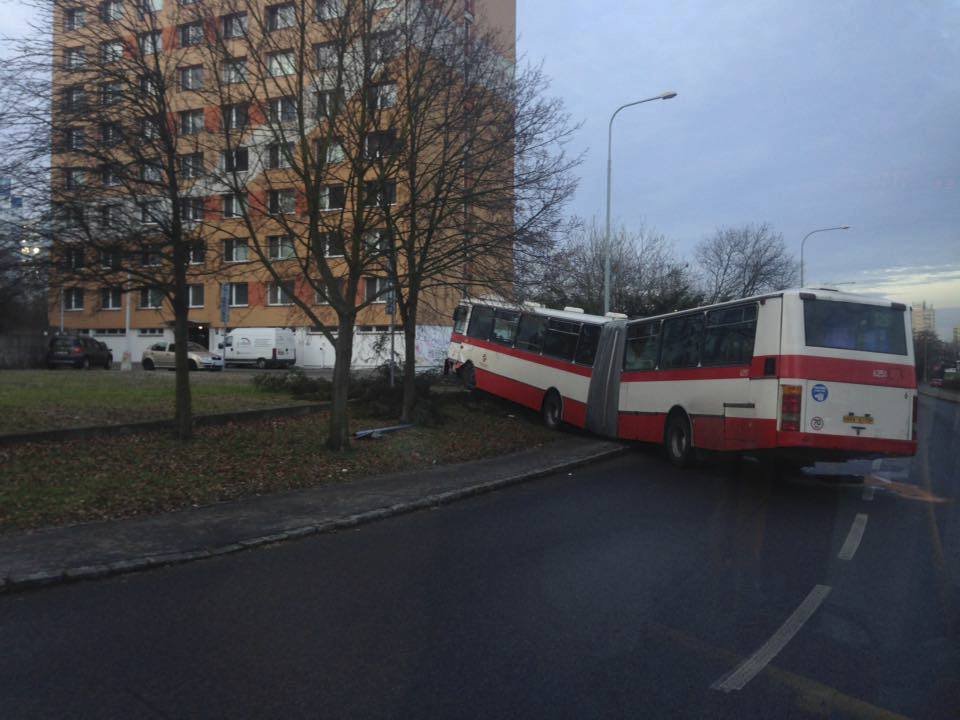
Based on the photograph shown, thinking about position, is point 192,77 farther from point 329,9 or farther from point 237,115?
point 329,9

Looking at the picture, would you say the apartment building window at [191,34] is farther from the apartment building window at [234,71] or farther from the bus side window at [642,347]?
the bus side window at [642,347]

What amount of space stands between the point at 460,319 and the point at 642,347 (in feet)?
28.1

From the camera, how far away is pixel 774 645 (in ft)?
16.1

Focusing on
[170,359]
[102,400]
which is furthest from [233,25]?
[170,359]

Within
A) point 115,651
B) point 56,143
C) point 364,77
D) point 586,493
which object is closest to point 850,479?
point 586,493

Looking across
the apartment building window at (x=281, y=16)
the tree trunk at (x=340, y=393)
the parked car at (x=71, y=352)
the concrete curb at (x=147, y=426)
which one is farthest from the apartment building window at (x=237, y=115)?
the parked car at (x=71, y=352)

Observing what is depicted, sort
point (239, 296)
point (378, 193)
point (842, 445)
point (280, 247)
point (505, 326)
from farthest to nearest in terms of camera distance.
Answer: point (239, 296) < point (505, 326) < point (280, 247) < point (378, 193) < point (842, 445)

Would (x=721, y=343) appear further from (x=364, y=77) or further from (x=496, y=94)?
(x=364, y=77)

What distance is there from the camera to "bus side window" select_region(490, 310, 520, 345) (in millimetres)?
20828

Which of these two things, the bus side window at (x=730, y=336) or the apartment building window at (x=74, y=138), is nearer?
the apartment building window at (x=74, y=138)

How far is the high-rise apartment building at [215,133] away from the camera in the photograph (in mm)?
10953

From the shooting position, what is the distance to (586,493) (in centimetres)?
1121

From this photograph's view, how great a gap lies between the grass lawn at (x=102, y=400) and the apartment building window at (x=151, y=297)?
2.06 meters

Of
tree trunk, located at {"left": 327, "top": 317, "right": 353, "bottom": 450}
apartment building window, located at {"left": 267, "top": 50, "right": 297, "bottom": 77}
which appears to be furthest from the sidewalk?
apartment building window, located at {"left": 267, "top": 50, "right": 297, "bottom": 77}
